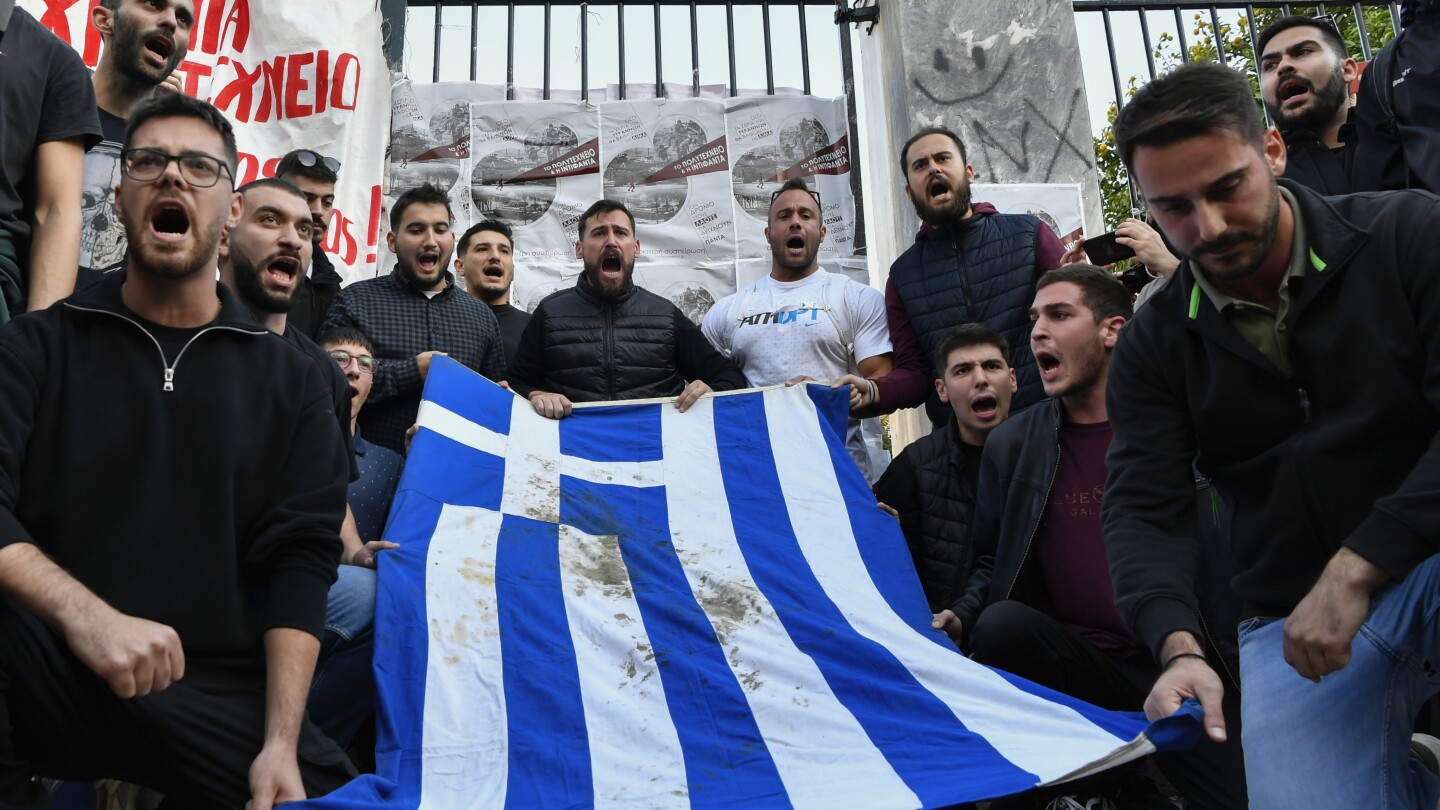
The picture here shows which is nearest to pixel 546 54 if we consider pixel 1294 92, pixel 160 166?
pixel 1294 92

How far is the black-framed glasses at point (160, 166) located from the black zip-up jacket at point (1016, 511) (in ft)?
7.65

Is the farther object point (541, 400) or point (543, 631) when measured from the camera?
point (541, 400)

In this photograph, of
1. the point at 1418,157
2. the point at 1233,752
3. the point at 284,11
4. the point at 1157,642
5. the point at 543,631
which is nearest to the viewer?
the point at 1157,642

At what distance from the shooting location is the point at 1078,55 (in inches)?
249

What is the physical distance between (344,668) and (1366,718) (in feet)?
7.61

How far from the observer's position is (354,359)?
4.04 m

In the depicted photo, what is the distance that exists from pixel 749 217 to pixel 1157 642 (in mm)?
4511

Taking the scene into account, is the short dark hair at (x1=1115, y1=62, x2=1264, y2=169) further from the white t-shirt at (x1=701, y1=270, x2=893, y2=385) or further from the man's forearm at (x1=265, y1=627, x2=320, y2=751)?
the white t-shirt at (x1=701, y1=270, x2=893, y2=385)

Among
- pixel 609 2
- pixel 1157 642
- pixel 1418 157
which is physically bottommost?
pixel 1157 642

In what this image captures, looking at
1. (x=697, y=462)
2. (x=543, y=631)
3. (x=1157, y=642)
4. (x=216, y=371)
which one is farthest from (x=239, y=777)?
(x=697, y=462)

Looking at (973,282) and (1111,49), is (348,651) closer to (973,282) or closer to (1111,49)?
(973,282)

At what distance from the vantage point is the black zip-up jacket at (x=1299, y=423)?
2.01m

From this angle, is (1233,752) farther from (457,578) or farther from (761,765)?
(457,578)

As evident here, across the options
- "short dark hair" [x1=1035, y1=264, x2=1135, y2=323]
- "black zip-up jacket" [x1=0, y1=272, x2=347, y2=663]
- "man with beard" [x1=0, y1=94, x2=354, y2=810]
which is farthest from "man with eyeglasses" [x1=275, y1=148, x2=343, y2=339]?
"short dark hair" [x1=1035, y1=264, x2=1135, y2=323]
